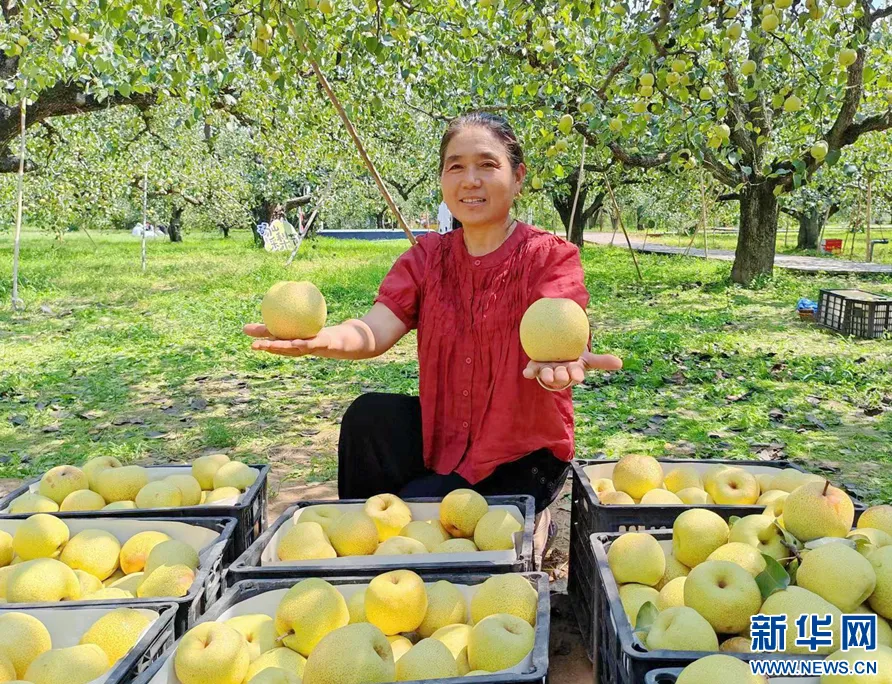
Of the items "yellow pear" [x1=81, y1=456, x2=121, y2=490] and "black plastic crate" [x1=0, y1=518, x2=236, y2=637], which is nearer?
"black plastic crate" [x1=0, y1=518, x2=236, y2=637]

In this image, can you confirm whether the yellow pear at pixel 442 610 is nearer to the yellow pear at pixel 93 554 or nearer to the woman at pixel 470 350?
the woman at pixel 470 350

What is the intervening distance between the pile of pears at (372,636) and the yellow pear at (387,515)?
0.36 m

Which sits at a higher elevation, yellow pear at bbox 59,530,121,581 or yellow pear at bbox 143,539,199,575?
yellow pear at bbox 143,539,199,575

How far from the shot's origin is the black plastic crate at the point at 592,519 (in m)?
2.00

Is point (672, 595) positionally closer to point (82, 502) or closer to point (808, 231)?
point (82, 502)

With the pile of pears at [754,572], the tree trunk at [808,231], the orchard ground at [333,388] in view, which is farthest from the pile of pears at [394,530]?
the tree trunk at [808,231]

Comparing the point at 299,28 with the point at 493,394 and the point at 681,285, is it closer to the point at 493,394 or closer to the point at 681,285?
the point at 493,394

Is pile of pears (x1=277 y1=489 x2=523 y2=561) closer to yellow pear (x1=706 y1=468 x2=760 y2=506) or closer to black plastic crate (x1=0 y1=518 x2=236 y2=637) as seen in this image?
black plastic crate (x1=0 y1=518 x2=236 y2=637)

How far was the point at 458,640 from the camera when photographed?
61.1 inches

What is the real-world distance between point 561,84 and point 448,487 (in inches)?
128

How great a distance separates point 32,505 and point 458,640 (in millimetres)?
1555

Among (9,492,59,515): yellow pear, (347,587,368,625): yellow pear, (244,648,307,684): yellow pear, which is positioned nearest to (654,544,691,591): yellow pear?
(347,587,368,625): yellow pear

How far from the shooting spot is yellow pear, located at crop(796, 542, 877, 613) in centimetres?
144

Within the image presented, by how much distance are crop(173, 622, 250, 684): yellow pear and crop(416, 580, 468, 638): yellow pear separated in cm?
42
